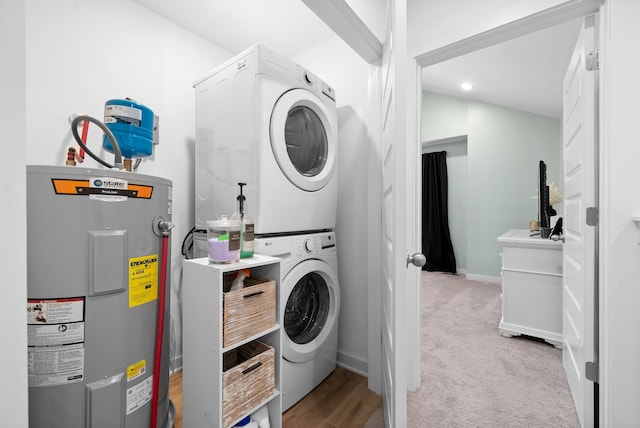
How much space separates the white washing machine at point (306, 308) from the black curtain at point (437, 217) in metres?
3.57

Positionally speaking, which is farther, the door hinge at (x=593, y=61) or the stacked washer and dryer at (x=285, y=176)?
the stacked washer and dryer at (x=285, y=176)

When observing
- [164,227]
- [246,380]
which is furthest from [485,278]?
[164,227]

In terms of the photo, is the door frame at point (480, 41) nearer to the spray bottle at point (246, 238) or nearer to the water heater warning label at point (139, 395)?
the spray bottle at point (246, 238)

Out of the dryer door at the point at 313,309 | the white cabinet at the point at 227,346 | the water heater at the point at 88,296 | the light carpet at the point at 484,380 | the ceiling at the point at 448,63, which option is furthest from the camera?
the ceiling at the point at 448,63

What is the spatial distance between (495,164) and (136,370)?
473 cm

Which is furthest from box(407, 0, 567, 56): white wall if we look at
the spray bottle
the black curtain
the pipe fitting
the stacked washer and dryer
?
the black curtain

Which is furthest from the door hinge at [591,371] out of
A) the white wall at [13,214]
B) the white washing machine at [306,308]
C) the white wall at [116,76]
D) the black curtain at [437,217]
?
the black curtain at [437,217]

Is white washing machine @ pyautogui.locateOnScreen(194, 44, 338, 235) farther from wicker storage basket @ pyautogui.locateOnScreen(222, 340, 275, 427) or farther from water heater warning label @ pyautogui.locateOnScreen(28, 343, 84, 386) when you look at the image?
water heater warning label @ pyautogui.locateOnScreen(28, 343, 84, 386)

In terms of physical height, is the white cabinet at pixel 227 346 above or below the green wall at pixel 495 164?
below

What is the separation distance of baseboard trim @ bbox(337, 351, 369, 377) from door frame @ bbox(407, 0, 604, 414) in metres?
0.31

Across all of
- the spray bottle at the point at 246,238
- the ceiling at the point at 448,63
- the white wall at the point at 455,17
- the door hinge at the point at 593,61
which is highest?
the ceiling at the point at 448,63

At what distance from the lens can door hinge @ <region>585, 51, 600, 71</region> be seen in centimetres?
120

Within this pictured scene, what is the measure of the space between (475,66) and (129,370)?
3.74 meters

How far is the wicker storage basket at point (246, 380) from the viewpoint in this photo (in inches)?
41.1
